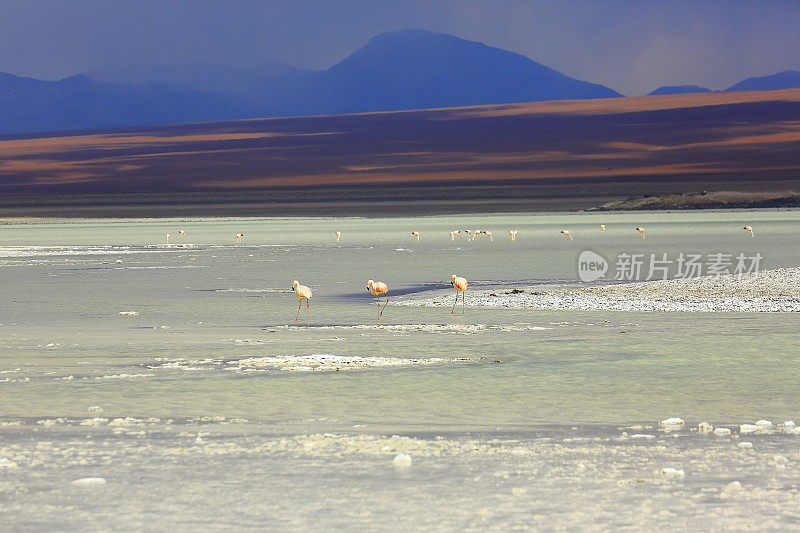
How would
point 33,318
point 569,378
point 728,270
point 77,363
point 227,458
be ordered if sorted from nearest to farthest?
1. point 227,458
2. point 569,378
3. point 77,363
4. point 33,318
5. point 728,270

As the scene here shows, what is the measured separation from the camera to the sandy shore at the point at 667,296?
722 inches

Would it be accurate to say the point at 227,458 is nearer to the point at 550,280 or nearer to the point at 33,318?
the point at 33,318

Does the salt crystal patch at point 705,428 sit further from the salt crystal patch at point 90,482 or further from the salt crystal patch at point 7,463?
the salt crystal patch at point 7,463

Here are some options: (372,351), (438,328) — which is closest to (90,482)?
(372,351)

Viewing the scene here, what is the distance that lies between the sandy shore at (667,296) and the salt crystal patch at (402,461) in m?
10.7

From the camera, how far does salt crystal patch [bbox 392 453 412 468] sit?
7.51m

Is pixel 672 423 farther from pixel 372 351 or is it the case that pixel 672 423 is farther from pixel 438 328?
pixel 438 328

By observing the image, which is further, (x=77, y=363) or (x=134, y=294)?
(x=134, y=294)

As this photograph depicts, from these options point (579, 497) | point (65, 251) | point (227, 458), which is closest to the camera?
point (579, 497)

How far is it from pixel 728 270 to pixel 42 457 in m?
20.8

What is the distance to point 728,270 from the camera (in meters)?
26.8

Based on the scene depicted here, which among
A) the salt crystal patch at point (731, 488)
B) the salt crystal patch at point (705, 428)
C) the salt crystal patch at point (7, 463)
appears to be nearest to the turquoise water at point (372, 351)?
the salt crystal patch at point (705, 428)

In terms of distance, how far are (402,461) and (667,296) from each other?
13.0 metres

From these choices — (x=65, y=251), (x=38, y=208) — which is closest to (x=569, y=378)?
(x=65, y=251)
